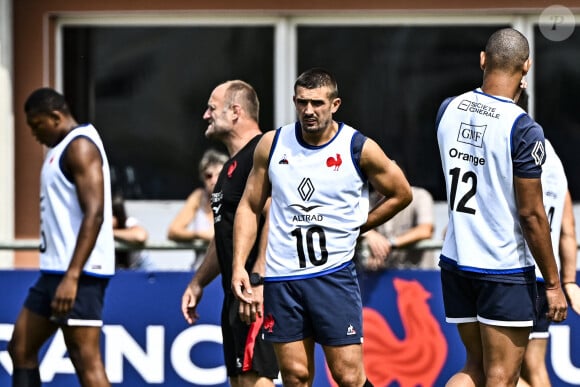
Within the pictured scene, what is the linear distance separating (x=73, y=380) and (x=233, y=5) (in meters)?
3.93

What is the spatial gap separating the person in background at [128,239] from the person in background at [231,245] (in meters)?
1.81

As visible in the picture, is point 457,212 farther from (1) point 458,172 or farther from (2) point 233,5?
(2) point 233,5

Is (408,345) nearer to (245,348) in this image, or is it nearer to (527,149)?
(245,348)

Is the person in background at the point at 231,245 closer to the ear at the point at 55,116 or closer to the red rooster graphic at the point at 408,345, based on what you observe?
the ear at the point at 55,116

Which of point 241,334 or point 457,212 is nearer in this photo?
point 457,212

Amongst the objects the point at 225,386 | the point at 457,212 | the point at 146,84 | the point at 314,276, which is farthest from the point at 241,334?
the point at 146,84

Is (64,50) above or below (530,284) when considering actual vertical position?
above

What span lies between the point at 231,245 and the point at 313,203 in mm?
670

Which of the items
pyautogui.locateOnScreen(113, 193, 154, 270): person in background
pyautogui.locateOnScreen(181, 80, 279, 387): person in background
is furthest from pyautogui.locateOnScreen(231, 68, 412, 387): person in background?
pyautogui.locateOnScreen(113, 193, 154, 270): person in background

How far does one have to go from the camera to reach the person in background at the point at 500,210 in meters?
6.40

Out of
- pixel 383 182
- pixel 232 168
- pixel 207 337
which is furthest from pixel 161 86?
pixel 383 182

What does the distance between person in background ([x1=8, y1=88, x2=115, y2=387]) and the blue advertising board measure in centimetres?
114

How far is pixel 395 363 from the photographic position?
873 cm

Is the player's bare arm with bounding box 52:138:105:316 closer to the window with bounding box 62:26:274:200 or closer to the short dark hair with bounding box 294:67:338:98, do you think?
the short dark hair with bounding box 294:67:338:98
